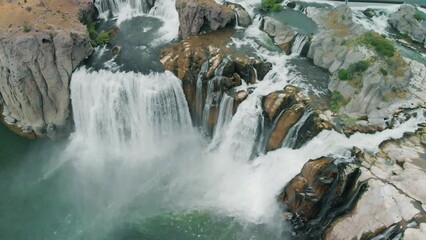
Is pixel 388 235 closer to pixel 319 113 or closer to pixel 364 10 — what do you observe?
pixel 319 113

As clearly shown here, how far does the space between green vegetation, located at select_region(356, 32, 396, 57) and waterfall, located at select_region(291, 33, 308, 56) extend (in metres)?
3.61

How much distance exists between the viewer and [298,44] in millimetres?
28703

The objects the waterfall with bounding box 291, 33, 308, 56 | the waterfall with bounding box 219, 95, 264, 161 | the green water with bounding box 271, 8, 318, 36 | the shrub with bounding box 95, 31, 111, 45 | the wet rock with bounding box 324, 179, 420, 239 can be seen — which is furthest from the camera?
the green water with bounding box 271, 8, 318, 36

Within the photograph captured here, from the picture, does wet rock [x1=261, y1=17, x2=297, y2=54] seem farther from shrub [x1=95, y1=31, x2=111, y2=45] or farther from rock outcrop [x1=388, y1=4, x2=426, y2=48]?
shrub [x1=95, y1=31, x2=111, y2=45]

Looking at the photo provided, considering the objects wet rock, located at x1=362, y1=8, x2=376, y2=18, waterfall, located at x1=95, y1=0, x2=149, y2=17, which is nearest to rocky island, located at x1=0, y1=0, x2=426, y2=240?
wet rock, located at x1=362, y1=8, x2=376, y2=18

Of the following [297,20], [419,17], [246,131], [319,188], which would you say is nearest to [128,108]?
[246,131]

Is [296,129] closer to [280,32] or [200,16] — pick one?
[280,32]

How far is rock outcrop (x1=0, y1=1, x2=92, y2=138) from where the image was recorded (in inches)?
1008

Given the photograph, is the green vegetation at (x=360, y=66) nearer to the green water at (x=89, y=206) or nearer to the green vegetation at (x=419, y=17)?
the green vegetation at (x=419, y=17)

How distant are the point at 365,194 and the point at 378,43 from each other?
11.7m

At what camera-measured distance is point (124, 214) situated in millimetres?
23469

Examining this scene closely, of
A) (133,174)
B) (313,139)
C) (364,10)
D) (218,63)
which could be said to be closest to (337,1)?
(364,10)

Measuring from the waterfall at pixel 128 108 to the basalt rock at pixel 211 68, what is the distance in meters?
0.70

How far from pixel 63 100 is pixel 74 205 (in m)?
7.44
